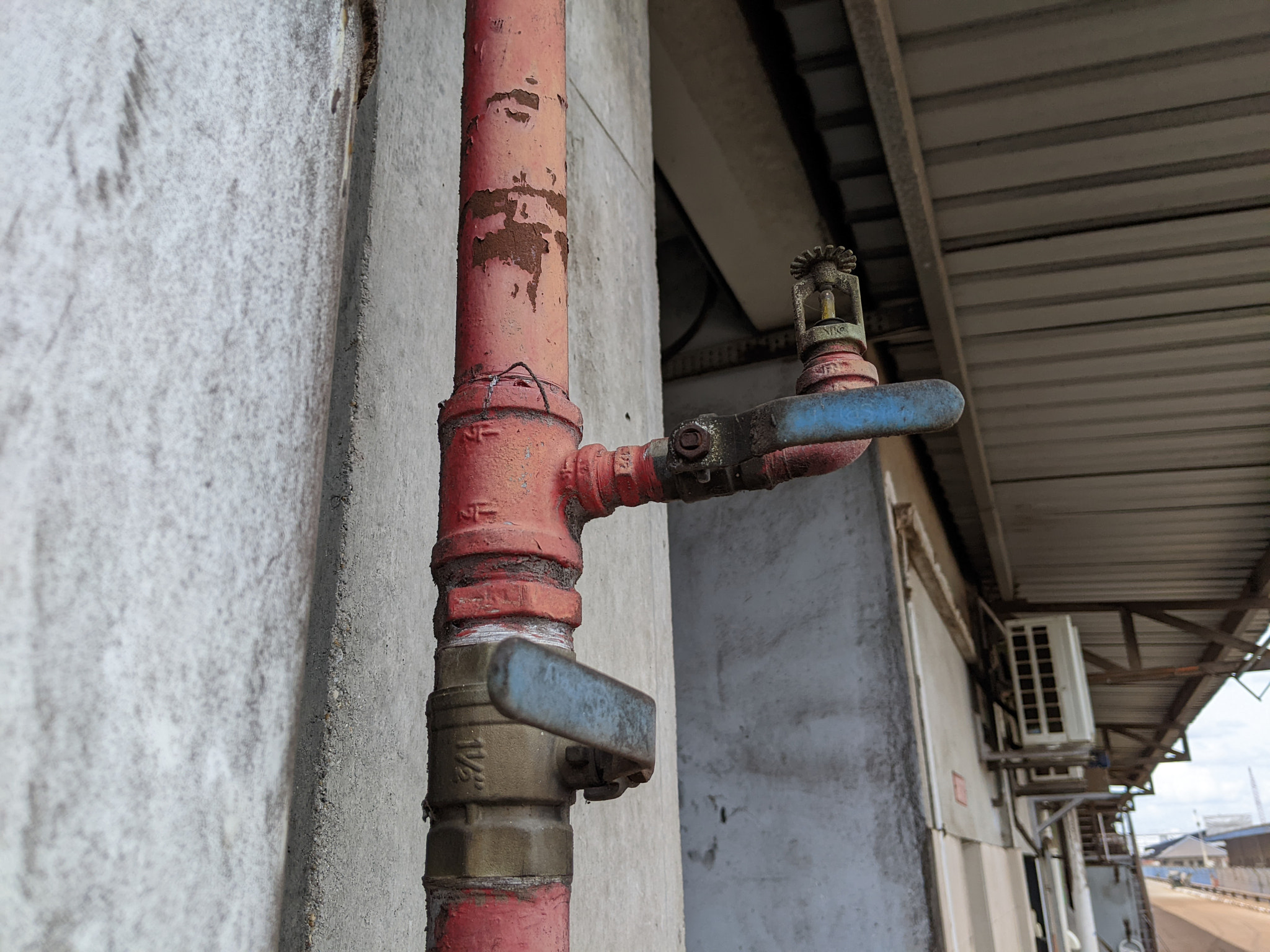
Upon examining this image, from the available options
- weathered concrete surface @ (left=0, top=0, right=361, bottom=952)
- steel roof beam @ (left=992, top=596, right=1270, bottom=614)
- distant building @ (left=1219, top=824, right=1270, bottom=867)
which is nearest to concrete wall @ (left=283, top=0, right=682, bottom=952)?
weathered concrete surface @ (left=0, top=0, right=361, bottom=952)

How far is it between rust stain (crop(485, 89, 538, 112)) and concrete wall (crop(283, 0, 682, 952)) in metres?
0.22

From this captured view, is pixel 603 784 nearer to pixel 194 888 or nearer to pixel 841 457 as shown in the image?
pixel 194 888

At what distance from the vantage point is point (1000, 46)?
3408 mm

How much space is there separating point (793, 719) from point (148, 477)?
167 inches

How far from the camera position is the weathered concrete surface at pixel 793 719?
4.13 metres

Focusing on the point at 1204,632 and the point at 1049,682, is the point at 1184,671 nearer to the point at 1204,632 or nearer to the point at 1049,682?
the point at 1204,632

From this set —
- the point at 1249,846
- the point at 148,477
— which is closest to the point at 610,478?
the point at 148,477

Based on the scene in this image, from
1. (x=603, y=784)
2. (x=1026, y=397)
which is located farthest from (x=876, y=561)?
(x=603, y=784)

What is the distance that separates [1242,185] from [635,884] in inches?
158

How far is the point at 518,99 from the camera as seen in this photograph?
108 centimetres

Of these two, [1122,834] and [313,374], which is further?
[1122,834]

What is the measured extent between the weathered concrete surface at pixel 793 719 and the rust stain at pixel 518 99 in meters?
3.67

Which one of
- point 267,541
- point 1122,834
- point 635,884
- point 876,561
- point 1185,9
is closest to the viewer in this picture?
point 267,541

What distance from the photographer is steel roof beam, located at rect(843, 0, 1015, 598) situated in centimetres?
297
